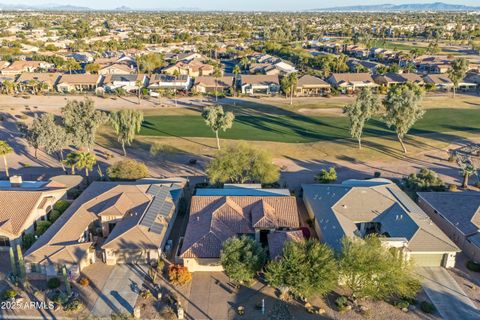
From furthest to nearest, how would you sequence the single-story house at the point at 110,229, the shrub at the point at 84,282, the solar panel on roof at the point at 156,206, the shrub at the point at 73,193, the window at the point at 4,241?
1. the shrub at the point at 73,193
2. the solar panel on roof at the point at 156,206
3. the window at the point at 4,241
4. the single-story house at the point at 110,229
5. the shrub at the point at 84,282

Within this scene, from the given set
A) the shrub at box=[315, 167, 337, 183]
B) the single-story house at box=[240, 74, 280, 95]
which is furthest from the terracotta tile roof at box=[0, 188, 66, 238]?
the single-story house at box=[240, 74, 280, 95]

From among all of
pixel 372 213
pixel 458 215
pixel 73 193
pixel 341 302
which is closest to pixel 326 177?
pixel 372 213

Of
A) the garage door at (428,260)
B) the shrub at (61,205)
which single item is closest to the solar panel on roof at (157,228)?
the shrub at (61,205)

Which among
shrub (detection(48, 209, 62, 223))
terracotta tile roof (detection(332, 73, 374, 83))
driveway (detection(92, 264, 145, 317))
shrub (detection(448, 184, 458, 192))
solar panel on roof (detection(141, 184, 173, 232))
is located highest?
terracotta tile roof (detection(332, 73, 374, 83))

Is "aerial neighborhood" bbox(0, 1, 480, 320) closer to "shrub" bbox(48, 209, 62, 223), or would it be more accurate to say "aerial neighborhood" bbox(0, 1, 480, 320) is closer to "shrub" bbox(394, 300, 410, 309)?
"shrub" bbox(394, 300, 410, 309)

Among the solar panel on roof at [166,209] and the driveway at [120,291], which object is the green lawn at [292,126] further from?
the driveway at [120,291]

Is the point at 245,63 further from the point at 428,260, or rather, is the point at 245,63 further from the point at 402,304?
the point at 402,304
